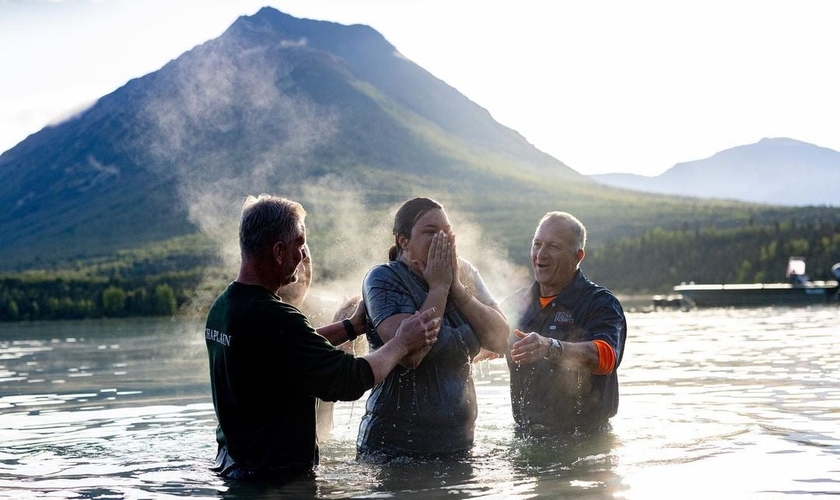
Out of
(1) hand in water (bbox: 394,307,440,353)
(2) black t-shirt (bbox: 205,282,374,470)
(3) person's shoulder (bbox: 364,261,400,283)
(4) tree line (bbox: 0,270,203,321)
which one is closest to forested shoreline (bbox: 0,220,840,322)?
(4) tree line (bbox: 0,270,203,321)

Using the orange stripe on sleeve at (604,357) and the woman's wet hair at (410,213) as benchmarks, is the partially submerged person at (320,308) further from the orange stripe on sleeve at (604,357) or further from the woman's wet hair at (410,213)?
the orange stripe on sleeve at (604,357)

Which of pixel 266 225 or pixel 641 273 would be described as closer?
pixel 266 225

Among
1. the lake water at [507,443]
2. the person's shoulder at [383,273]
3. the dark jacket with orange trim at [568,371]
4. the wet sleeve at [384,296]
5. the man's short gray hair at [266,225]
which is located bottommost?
the lake water at [507,443]

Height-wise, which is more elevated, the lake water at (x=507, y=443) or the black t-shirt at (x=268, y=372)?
the black t-shirt at (x=268, y=372)

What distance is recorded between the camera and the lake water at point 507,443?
8.34 m

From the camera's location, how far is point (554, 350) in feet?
28.6

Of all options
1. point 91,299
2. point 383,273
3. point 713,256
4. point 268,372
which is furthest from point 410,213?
point 713,256

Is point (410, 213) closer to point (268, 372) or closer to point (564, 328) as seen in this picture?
point (268, 372)

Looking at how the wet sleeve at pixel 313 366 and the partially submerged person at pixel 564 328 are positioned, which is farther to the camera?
the partially submerged person at pixel 564 328

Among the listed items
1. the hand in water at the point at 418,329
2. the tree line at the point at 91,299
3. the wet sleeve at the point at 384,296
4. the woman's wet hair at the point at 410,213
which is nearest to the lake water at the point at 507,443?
the hand in water at the point at 418,329

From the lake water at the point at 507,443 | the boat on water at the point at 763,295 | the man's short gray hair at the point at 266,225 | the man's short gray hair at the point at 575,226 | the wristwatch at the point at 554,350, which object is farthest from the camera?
the boat on water at the point at 763,295

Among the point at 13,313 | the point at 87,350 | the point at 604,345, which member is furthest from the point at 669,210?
the point at 604,345

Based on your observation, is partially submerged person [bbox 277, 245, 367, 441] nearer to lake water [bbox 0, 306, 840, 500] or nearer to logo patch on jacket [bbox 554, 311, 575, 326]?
lake water [bbox 0, 306, 840, 500]

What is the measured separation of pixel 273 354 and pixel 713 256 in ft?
291
